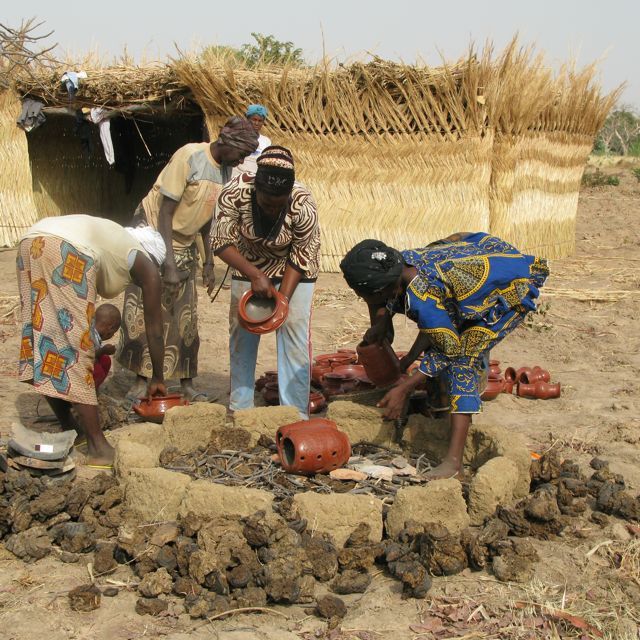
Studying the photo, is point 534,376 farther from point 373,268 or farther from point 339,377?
point 373,268

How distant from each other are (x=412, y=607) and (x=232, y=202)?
98.5 inches

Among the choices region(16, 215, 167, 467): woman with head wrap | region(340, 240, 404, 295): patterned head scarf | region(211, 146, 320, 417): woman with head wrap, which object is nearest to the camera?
Answer: region(340, 240, 404, 295): patterned head scarf

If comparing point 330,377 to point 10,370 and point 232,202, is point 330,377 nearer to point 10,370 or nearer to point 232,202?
point 232,202

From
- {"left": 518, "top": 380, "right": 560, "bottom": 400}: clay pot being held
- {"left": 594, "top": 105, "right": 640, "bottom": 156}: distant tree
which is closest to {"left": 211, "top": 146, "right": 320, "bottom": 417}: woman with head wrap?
{"left": 518, "top": 380, "right": 560, "bottom": 400}: clay pot being held

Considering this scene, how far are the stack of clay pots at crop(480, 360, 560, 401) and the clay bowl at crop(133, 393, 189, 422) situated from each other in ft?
7.44

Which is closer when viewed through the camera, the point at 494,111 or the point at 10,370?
the point at 10,370

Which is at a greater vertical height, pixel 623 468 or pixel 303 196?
pixel 303 196

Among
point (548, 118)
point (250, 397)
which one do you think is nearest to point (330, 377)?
point (250, 397)

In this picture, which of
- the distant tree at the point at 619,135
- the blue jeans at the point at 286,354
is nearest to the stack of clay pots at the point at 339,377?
the blue jeans at the point at 286,354

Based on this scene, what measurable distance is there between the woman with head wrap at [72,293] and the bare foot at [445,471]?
1.73 m

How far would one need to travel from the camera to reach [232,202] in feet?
15.6

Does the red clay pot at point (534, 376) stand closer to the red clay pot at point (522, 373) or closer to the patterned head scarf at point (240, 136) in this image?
the red clay pot at point (522, 373)

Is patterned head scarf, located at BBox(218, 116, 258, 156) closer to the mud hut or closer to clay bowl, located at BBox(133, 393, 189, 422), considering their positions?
clay bowl, located at BBox(133, 393, 189, 422)

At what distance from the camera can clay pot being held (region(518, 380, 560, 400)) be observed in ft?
20.0
